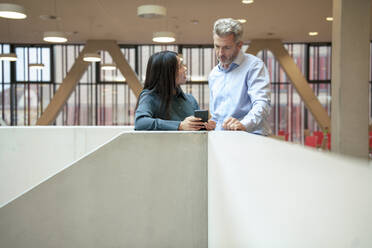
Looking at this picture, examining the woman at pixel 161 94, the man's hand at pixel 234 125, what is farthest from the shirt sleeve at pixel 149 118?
the man's hand at pixel 234 125

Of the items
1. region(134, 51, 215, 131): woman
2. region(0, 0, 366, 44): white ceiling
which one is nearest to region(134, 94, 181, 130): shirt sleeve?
region(134, 51, 215, 131): woman

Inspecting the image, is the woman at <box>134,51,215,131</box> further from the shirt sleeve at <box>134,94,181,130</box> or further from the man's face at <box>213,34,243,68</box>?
the man's face at <box>213,34,243,68</box>

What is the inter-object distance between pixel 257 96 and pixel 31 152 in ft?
8.43

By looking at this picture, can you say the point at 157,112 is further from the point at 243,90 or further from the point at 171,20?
the point at 171,20

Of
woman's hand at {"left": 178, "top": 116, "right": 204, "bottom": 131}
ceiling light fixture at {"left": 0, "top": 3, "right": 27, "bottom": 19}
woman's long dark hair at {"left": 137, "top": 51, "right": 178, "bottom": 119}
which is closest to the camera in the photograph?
woman's hand at {"left": 178, "top": 116, "right": 204, "bottom": 131}

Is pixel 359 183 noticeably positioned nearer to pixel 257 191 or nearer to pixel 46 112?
pixel 257 191

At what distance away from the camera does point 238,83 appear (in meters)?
2.67

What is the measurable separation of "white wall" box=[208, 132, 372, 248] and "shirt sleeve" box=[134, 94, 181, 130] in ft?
4.62

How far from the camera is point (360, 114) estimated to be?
231 inches

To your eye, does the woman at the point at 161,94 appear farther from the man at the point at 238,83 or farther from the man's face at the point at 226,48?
the man's face at the point at 226,48

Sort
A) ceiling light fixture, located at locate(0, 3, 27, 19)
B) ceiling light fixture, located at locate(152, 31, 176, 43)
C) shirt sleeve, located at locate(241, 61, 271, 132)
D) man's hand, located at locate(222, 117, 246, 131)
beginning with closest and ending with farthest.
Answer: man's hand, located at locate(222, 117, 246, 131) → shirt sleeve, located at locate(241, 61, 271, 132) → ceiling light fixture, located at locate(0, 3, 27, 19) → ceiling light fixture, located at locate(152, 31, 176, 43)

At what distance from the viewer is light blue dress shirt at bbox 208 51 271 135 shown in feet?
8.47

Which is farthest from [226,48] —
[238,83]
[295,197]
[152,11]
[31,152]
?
[152,11]

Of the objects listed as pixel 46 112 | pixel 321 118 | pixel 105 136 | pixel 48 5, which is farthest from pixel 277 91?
pixel 105 136
